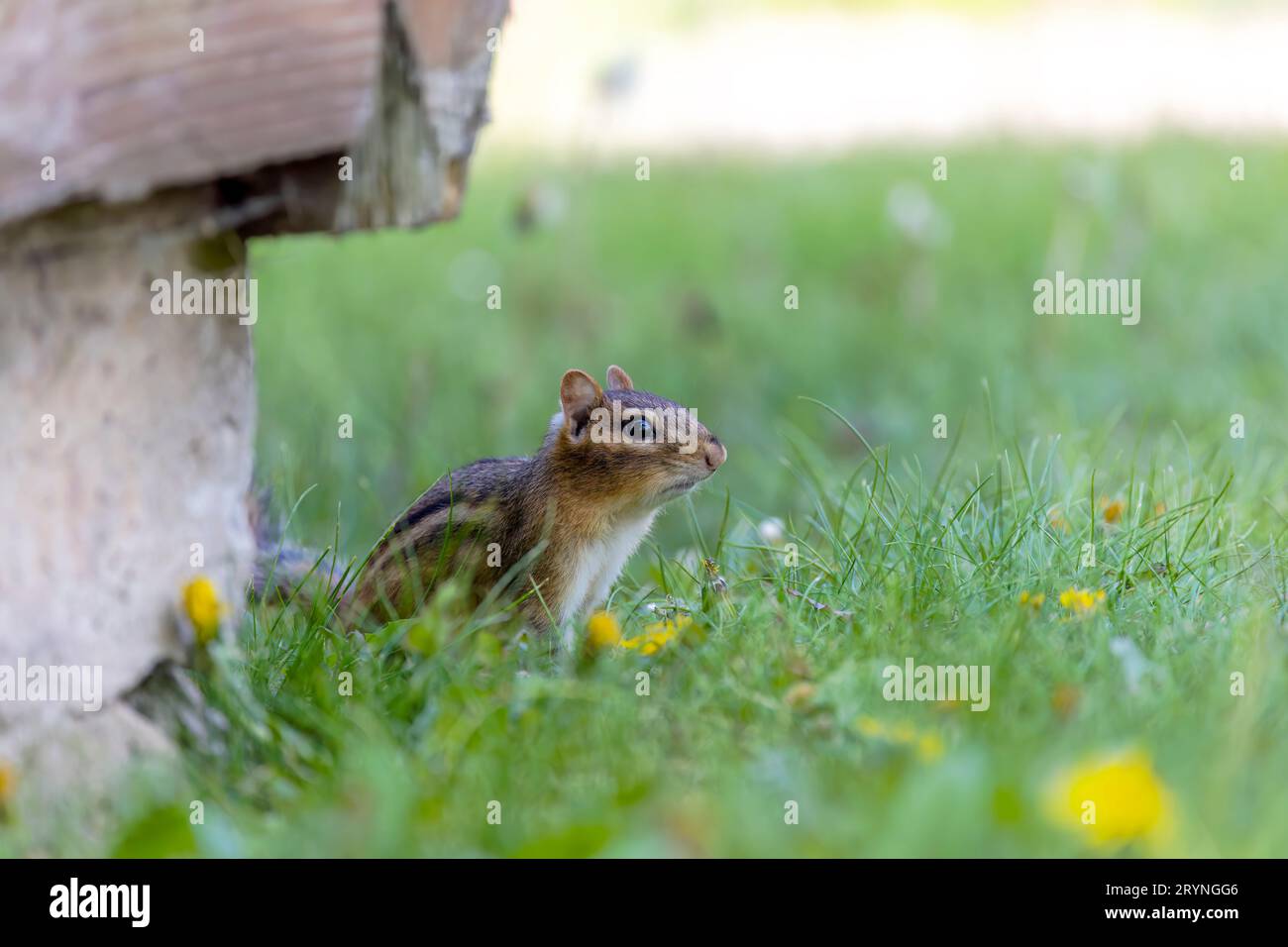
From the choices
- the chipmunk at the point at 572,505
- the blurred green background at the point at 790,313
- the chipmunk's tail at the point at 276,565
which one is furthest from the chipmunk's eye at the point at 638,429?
the blurred green background at the point at 790,313

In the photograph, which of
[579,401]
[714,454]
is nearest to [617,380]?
[579,401]

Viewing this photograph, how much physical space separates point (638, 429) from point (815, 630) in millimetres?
1018

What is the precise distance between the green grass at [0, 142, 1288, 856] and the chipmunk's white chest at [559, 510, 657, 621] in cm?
10

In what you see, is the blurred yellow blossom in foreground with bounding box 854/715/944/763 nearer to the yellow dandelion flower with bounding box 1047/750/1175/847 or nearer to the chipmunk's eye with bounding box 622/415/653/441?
the yellow dandelion flower with bounding box 1047/750/1175/847

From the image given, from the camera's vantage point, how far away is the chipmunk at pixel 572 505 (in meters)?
3.86

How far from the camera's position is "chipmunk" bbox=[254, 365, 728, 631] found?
3861 mm

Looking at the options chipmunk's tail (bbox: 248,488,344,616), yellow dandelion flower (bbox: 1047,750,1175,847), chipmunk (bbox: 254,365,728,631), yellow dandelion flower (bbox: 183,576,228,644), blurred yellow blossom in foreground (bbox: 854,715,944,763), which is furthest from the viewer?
chipmunk (bbox: 254,365,728,631)

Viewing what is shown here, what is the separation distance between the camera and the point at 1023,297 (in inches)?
327

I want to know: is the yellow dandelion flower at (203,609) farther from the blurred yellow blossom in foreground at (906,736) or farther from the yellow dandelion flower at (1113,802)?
the yellow dandelion flower at (1113,802)

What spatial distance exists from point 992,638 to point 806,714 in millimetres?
405

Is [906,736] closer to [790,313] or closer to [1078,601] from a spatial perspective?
[1078,601]

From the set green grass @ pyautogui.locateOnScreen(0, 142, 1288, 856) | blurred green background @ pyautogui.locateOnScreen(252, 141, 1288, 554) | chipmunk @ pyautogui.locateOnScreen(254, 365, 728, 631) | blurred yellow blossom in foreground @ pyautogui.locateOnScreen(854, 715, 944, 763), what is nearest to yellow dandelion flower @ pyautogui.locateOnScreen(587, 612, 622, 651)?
green grass @ pyautogui.locateOnScreen(0, 142, 1288, 856)
